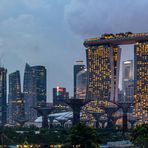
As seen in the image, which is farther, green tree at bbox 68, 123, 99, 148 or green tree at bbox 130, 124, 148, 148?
green tree at bbox 130, 124, 148, 148

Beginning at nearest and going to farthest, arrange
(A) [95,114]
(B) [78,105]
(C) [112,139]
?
(C) [112,139] < (B) [78,105] < (A) [95,114]

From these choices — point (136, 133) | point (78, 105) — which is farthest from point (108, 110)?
point (136, 133)

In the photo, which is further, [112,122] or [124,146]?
[112,122]

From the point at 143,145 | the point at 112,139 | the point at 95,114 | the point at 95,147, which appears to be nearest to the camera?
the point at 95,147

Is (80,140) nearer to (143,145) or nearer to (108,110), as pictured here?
(143,145)

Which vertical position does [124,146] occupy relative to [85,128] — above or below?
below

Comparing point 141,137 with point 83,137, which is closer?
point 83,137

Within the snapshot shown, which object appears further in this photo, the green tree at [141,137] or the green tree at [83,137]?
the green tree at [141,137]
